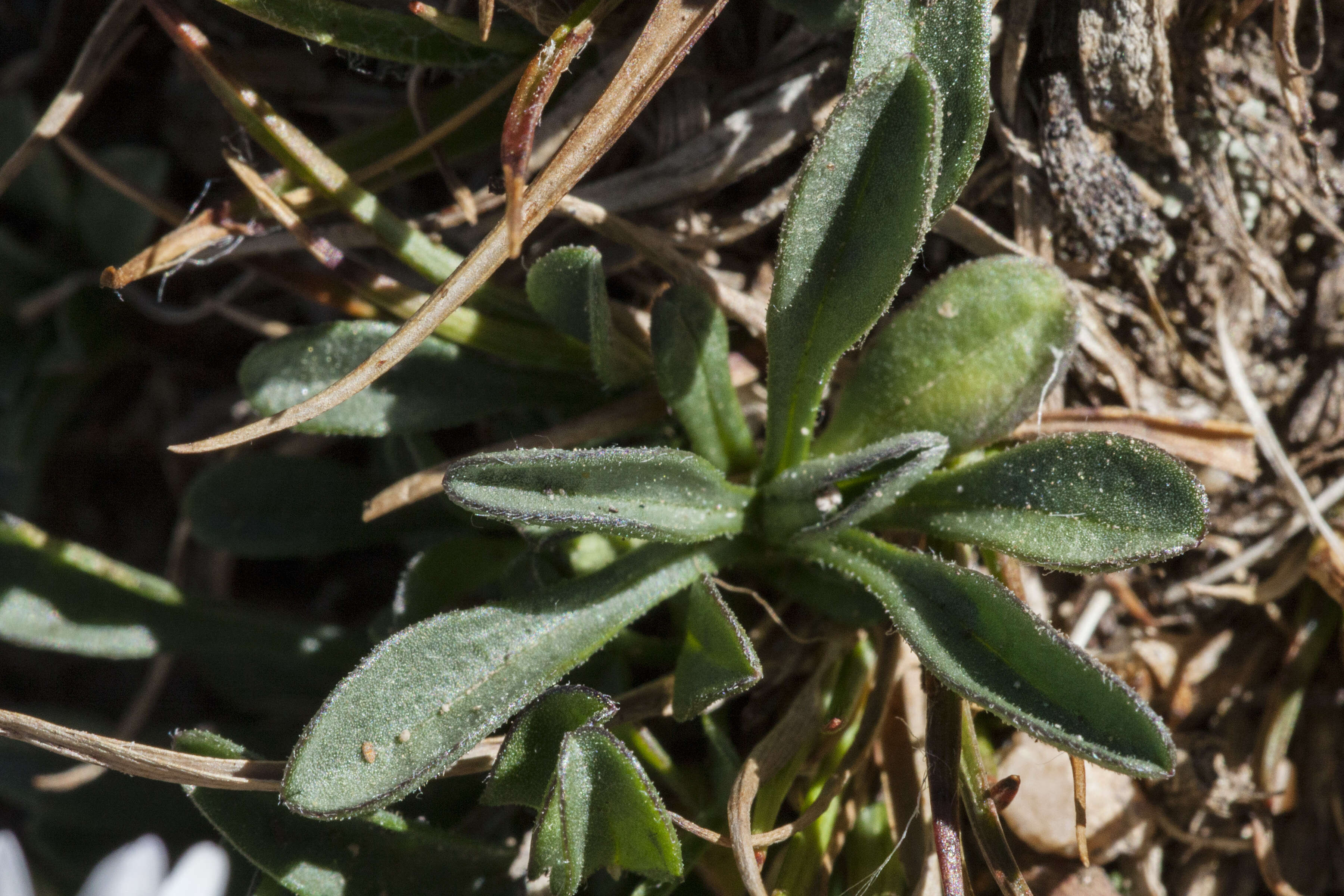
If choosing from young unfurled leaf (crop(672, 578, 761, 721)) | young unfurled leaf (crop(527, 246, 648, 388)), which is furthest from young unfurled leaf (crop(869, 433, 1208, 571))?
young unfurled leaf (crop(527, 246, 648, 388))

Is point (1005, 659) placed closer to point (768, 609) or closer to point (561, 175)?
point (768, 609)

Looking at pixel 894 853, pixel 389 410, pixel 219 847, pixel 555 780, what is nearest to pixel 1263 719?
pixel 894 853

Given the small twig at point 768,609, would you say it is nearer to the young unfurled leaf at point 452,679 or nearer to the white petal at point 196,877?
the young unfurled leaf at point 452,679

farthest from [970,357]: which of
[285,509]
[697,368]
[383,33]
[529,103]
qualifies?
[285,509]

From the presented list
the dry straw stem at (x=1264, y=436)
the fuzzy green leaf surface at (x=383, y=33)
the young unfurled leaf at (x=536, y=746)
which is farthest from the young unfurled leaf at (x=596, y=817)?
the dry straw stem at (x=1264, y=436)

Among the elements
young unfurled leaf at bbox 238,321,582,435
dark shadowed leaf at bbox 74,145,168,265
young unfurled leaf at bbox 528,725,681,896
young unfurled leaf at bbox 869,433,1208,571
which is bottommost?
young unfurled leaf at bbox 528,725,681,896

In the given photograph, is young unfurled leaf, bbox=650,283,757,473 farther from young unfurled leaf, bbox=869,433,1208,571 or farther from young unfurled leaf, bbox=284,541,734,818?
young unfurled leaf, bbox=869,433,1208,571
